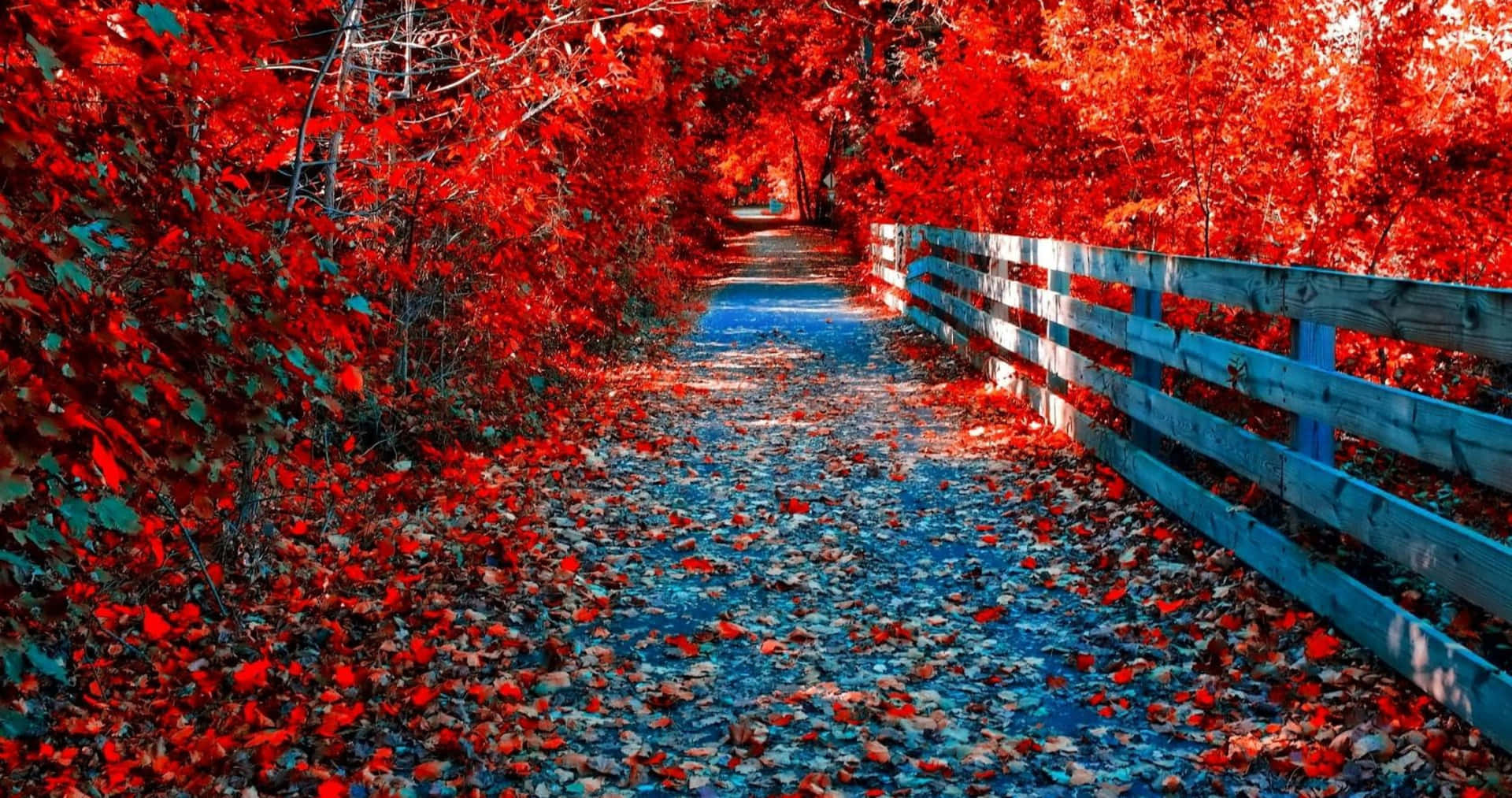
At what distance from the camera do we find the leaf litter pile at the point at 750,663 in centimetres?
411

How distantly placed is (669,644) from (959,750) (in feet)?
5.09

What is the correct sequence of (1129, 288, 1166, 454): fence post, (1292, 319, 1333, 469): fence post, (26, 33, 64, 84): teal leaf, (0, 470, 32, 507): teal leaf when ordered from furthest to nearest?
(1129, 288, 1166, 454): fence post → (1292, 319, 1333, 469): fence post → (26, 33, 64, 84): teal leaf → (0, 470, 32, 507): teal leaf

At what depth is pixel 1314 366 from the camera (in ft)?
17.2

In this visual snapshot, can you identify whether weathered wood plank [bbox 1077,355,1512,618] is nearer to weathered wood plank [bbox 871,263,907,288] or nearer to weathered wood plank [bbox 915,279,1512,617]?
weathered wood plank [bbox 915,279,1512,617]

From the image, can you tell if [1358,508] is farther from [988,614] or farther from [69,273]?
[69,273]

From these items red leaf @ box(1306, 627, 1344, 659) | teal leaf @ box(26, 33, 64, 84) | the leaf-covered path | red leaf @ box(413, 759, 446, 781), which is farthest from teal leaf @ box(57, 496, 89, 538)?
red leaf @ box(1306, 627, 1344, 659)

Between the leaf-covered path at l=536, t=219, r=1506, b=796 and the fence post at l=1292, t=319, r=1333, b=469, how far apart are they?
679 mm

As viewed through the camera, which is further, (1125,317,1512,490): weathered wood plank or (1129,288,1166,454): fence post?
(1129,288,1166,454): fence post

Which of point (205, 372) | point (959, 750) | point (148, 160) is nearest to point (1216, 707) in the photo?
point (959, 750)

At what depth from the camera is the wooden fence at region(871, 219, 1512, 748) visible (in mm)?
3945

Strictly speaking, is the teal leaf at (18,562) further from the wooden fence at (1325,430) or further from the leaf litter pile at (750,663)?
the wooden fence at (1325,430)

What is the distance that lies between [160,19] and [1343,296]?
13.8 feet

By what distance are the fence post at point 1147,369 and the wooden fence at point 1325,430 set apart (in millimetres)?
12

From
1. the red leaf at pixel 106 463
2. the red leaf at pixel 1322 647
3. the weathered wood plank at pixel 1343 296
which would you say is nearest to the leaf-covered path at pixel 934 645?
the red leaf at pixel 1322 647
